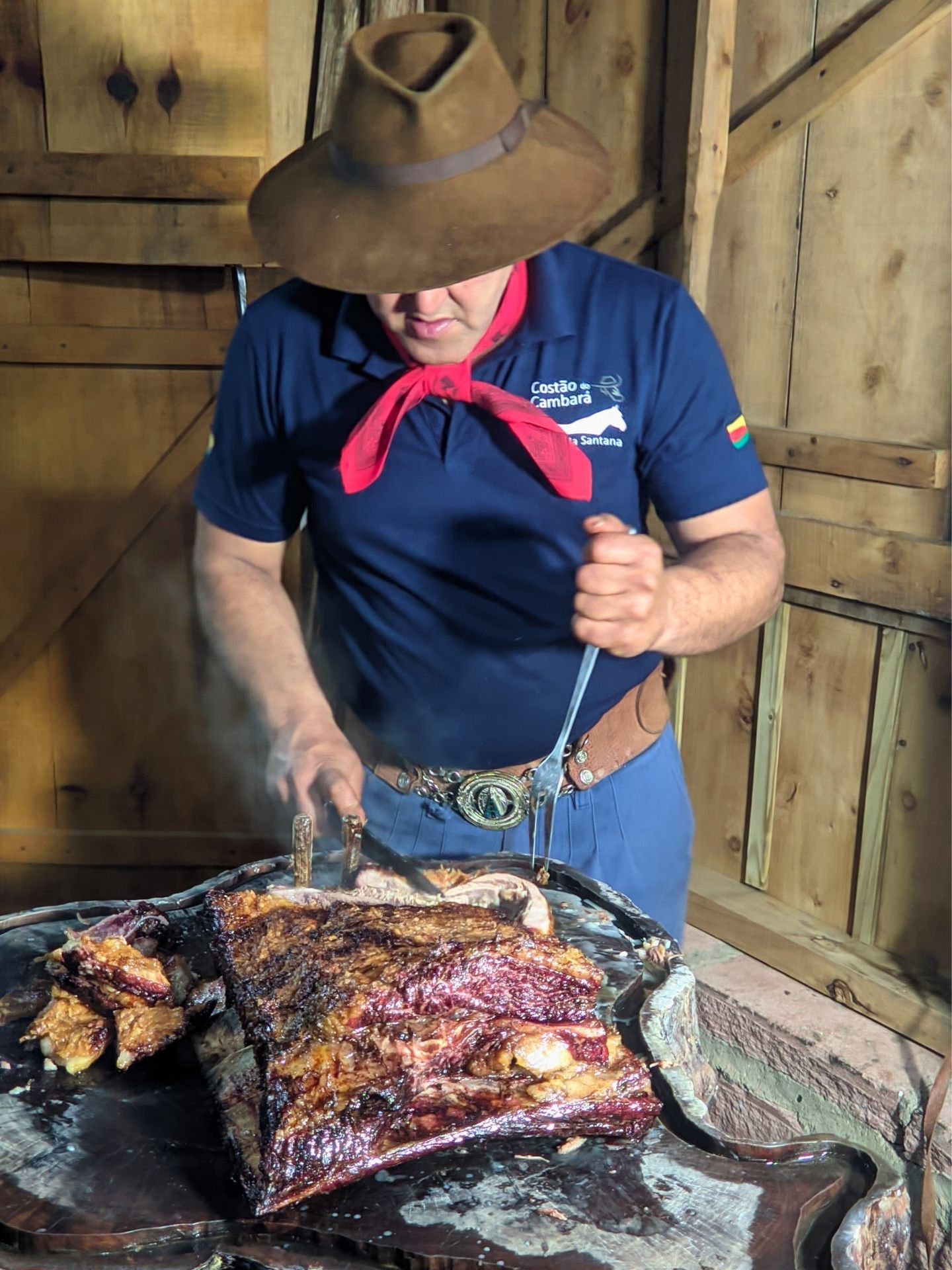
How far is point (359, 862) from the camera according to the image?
6.93 feet

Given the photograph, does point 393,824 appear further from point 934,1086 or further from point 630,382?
point 934,1086

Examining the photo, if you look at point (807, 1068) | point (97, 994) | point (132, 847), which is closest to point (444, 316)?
point (97, 994)

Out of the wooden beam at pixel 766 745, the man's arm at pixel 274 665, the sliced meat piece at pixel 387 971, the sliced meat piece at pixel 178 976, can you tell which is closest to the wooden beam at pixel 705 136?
the wooden beam at pixel 766 745

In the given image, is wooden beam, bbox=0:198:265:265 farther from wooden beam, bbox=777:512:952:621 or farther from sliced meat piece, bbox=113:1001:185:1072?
sliced meat piece, bbox=113:1001:185:1072

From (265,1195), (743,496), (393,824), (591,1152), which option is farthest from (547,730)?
(265,1195)

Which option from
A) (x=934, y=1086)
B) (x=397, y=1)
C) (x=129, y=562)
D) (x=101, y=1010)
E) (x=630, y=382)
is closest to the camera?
(x=101, y=1010)

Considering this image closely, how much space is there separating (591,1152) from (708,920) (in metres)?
2.71

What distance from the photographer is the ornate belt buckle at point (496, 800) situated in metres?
2.51

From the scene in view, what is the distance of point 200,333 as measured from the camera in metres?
4.25

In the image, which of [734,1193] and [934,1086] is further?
[934,1086]

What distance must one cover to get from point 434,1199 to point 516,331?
1678 millimetres

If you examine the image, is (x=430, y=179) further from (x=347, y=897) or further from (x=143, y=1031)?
(x=143, y=1031)

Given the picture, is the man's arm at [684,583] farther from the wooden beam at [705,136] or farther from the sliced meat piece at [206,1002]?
the wooden beam at [705,136]

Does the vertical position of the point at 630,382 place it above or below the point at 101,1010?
above
